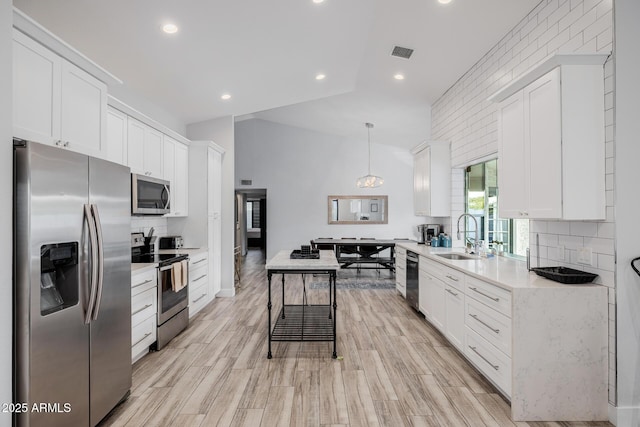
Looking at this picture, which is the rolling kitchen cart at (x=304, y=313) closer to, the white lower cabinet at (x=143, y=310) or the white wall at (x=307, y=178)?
the white lower cabinet at (x=143, y=310)

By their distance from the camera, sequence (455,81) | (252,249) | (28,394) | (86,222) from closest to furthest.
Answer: (28,394) < (86,222) < (455,81) < (252,249)

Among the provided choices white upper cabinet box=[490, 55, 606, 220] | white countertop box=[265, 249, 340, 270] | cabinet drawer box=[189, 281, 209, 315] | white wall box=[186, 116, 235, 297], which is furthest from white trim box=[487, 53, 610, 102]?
white wall box=[186, 116, 235, 297]

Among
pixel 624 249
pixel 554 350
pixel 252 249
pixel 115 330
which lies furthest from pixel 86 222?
pixel 252 249

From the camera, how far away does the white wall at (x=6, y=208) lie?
5.05 feet

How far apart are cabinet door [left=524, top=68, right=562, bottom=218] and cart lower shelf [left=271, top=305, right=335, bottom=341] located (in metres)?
2.11

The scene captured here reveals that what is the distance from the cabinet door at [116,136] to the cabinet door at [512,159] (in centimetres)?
345

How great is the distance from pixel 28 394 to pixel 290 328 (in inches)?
99.9

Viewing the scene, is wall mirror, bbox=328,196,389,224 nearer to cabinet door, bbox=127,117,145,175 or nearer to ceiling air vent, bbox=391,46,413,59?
ceiling air vent, bbox=391,46,413,59

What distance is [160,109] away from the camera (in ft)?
15.4

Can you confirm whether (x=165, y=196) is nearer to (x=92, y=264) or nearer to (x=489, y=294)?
(x=92, y=264)

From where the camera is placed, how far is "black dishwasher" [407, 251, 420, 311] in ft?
14.6

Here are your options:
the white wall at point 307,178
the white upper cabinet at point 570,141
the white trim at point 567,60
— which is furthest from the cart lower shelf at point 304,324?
the white wall at point 307,178

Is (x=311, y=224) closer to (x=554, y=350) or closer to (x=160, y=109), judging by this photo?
(x=160, y=109)

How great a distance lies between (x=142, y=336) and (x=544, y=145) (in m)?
3.57
